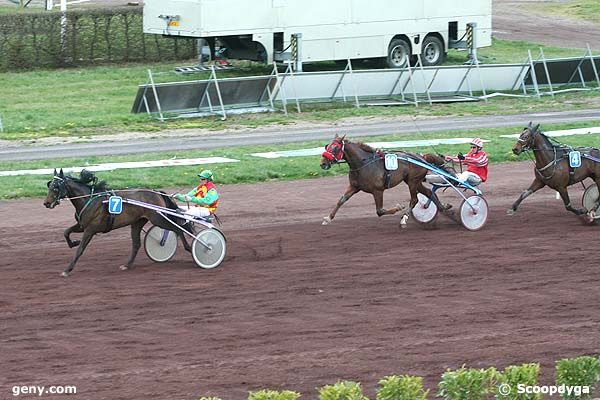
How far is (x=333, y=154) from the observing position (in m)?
16.8

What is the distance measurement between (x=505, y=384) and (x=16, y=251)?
9307mm

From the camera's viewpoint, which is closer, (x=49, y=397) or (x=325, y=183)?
(x=49, y=397)

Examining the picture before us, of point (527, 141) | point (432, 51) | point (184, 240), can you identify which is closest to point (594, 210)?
point (527, 141)

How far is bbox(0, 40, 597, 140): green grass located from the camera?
28422 millimetres

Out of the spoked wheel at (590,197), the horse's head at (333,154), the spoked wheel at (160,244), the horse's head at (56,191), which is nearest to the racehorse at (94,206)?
the horse's head at (56,191)

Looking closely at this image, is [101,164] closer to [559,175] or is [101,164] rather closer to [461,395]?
[559,175]

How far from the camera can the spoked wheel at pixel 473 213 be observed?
17.3 metres

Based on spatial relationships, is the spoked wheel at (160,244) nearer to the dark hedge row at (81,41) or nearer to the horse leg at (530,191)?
the horse leg at (530,191)

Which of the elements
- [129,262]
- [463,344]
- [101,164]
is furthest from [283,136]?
[463,344]

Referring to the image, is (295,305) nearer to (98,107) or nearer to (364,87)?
(98,107)

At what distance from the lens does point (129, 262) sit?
48.5 feet

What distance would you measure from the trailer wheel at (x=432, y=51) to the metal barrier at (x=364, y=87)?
2820 millimetres

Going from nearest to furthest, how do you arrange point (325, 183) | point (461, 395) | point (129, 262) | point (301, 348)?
point (461, 395)
point (301, 348)
point (129, 262)
point (325, 183)

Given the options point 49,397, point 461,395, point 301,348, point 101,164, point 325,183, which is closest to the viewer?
point 461,395
